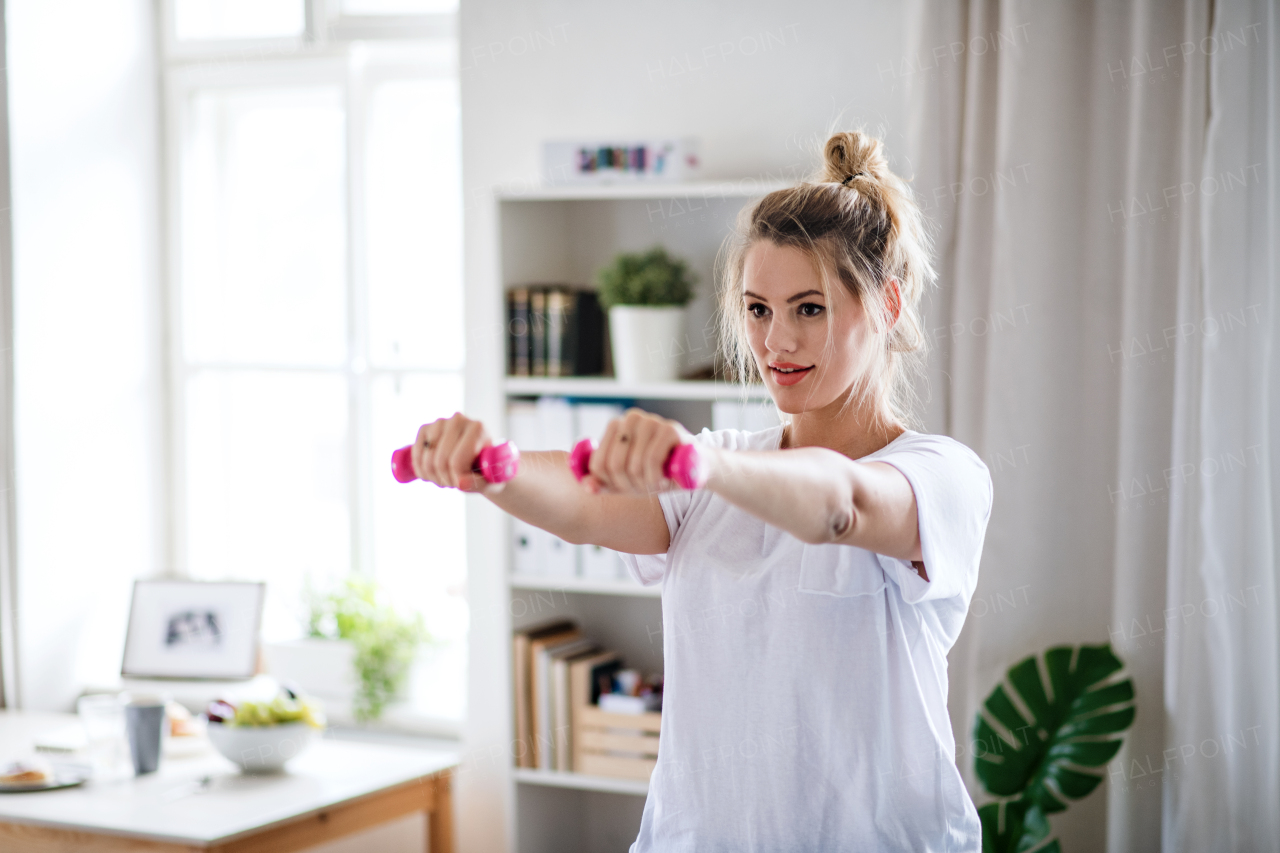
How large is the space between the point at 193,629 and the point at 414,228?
1.13m

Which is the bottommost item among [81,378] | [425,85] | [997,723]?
[997,723]

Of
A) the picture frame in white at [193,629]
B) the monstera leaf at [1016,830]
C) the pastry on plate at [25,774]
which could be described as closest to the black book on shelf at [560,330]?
the picture frame in white at [193,629]

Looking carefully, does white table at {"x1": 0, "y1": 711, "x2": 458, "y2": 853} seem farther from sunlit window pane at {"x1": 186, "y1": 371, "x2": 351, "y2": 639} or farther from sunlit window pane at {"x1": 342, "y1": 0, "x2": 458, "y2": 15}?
sunlit window pane at {"x1": 342, "y1": 0, "x2": 458, "y2": 15}

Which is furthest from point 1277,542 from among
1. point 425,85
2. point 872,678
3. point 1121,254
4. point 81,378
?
point 81,378

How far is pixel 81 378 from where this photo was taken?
3160 millimetres

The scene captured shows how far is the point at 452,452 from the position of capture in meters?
0.99

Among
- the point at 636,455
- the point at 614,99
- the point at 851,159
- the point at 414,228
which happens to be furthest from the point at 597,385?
the point at 636,455

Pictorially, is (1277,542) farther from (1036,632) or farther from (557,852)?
(557,852)

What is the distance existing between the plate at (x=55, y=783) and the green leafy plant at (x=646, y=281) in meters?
1.40

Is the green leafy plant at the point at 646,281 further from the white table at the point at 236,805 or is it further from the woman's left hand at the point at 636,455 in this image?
the woman's left hand at the point at 636,455

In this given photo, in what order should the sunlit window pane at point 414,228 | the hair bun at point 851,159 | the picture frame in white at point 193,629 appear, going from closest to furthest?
the hair bun at point 851,159 < the picture frame in white at point 193,629 < the sunlit window pane at point 414,228

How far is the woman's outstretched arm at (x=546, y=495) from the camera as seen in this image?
992 millimetres

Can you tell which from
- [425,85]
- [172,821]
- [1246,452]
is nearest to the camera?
[1246,452]

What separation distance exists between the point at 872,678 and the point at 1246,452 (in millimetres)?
1195
